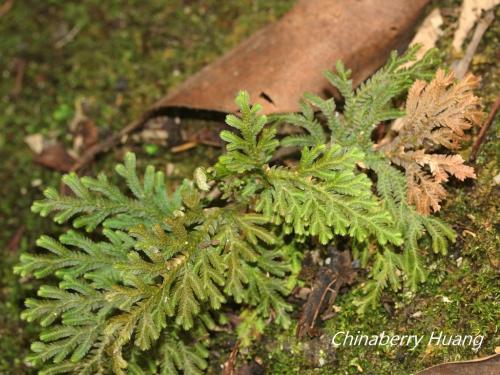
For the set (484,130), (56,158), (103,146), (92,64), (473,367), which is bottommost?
(56,158)

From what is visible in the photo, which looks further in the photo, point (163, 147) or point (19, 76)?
point (19, 76)

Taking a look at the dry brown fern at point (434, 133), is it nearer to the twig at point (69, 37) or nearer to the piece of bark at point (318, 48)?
the piece of bark at point (318, 48)

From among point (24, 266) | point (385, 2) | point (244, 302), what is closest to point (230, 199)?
point (244, 302)

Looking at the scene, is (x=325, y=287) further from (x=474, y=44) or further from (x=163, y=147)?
(x=474, y=44)

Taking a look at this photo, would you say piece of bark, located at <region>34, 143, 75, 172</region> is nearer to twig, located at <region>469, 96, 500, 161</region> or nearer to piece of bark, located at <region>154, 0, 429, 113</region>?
piece of bark, located at <region>154, 0, 429, 113</region>

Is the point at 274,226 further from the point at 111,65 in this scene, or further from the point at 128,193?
the point at 111,65

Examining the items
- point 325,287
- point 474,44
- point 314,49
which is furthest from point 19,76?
point 474,44

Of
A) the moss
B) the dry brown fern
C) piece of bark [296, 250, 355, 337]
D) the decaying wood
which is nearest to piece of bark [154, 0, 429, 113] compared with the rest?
the decaying wood
